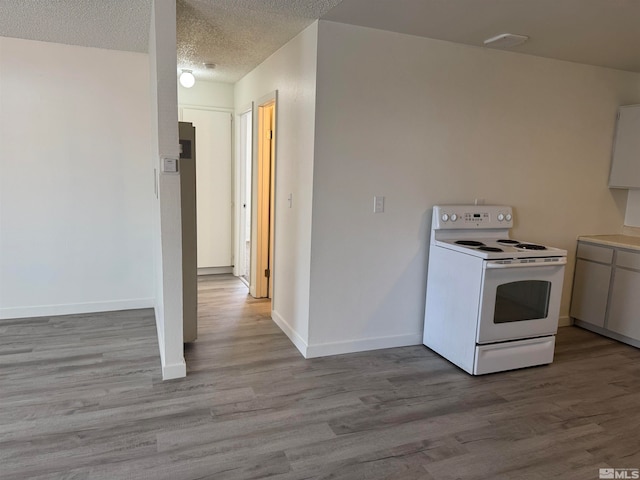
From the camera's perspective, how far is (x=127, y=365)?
9.93 ft

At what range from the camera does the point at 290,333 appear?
3.57 m

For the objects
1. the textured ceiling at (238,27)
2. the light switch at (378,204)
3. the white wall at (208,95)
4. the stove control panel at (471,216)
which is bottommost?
the stove control panel at (471,216)

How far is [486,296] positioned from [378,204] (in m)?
1.00

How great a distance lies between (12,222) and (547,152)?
4.75m

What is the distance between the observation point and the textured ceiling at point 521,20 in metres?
2.50

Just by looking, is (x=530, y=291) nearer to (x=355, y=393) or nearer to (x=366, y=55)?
(x=355, y=393)

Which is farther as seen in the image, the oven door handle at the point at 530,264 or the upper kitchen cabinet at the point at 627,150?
the upper kitchen cabinet at the point at 627,150

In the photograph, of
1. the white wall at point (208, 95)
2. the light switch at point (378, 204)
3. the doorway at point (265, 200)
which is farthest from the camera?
the white wall at point (208, 95)

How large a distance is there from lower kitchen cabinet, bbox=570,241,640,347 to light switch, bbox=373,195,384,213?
7.02 feet

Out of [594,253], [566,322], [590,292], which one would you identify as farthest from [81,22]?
[566,322]

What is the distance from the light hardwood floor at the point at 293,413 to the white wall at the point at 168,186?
291 mm

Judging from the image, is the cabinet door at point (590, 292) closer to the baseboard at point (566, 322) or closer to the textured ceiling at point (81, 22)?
the baseboard at point (566, 322)

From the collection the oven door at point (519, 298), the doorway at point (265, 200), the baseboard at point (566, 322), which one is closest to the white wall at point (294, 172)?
the doorway at point (265, 200)

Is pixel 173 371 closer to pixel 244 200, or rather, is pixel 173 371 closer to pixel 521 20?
pixel 244 200
